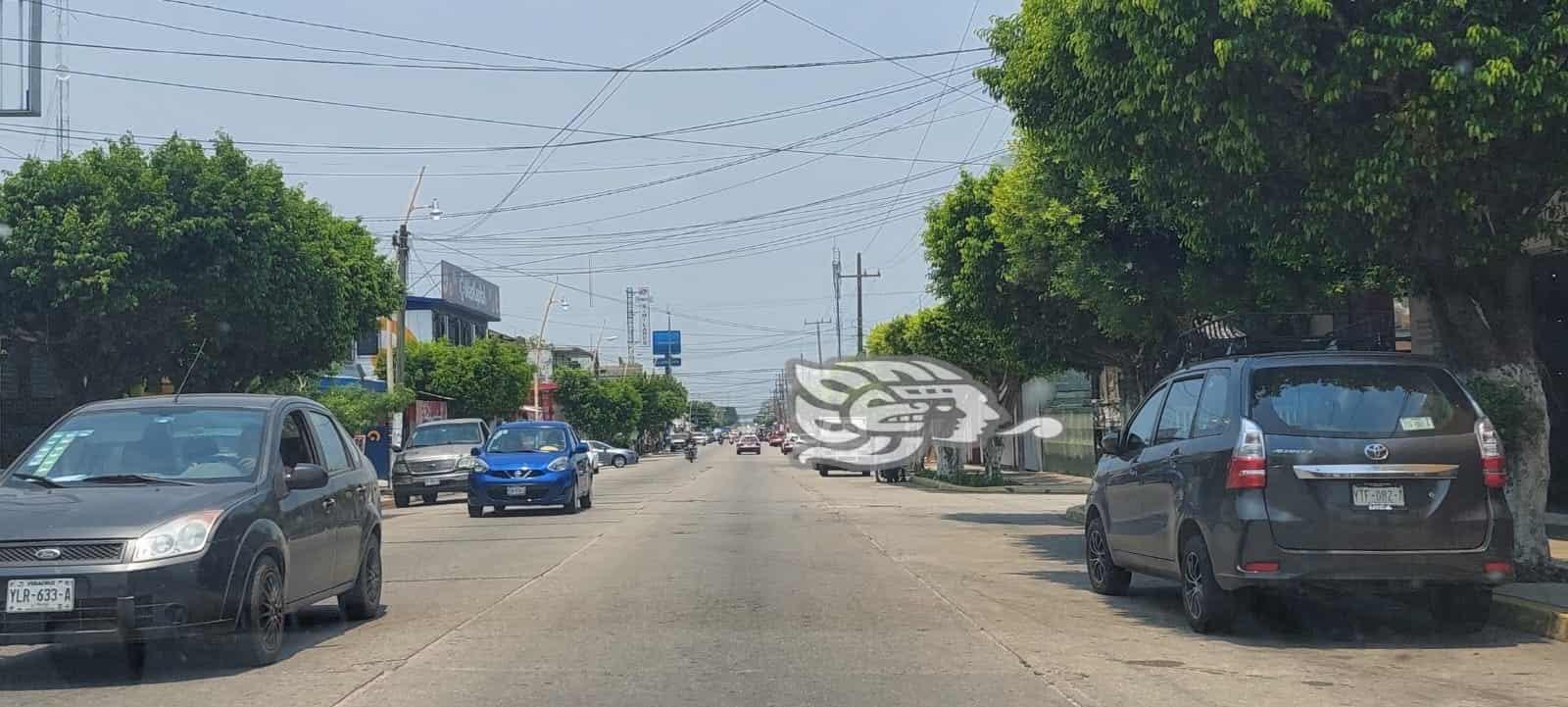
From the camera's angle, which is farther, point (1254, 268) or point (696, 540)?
point (696, 540)

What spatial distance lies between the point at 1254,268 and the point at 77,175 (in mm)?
18938

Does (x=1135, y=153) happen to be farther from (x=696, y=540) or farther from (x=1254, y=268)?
(x=696, y=540)

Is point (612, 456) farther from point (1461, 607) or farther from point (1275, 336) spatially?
point (1461, 607)

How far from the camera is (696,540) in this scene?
60.3 ft

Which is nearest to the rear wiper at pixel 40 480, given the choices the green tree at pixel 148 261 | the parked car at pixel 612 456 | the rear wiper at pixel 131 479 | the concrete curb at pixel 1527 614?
the rear wiper at pixel 131 479

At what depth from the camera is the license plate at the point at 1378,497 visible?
8.77 meters

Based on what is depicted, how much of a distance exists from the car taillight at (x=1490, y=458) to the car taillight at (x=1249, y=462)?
4.46 feet

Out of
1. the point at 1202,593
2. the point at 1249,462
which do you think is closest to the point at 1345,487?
the point at 1249,462

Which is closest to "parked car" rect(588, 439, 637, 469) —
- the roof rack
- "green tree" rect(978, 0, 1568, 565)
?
the roof rack

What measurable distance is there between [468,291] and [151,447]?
68118 mm

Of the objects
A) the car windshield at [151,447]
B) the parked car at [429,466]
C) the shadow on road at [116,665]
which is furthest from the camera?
the parked car at [429,466]

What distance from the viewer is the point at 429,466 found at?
1212 inches

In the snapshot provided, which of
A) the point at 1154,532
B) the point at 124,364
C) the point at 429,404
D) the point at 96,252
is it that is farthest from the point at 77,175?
the point at 429,404

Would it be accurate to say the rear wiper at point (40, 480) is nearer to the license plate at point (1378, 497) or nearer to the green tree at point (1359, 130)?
Result: the green tree at point (1359, 130)
